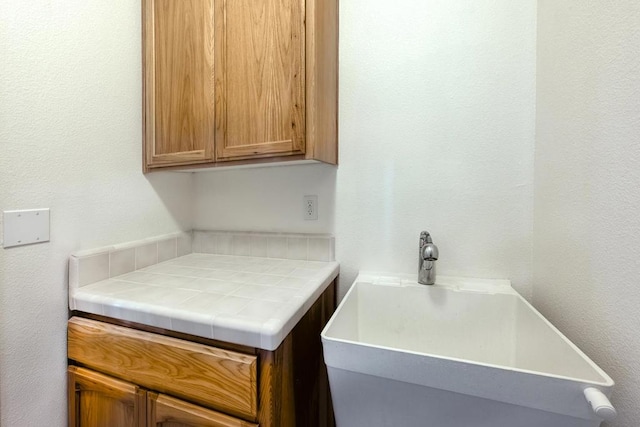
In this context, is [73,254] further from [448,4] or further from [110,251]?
[448,4]

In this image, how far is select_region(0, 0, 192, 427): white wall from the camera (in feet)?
2.58

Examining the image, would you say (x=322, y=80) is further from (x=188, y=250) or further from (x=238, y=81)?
(x=188, y=250)

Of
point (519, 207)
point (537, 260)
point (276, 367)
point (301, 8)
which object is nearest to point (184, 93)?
point (301, 8)

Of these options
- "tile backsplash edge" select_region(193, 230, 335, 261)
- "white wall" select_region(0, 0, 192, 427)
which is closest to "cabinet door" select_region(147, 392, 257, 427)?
"white wall" select_region(0, 0, 192, 427)

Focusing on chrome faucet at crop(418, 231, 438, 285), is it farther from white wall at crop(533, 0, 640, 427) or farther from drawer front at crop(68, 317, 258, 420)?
drawer front at crop(68, 317, 258, 420)

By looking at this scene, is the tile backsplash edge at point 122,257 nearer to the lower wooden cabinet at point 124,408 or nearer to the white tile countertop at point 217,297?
the white tile countertop at point 217,297

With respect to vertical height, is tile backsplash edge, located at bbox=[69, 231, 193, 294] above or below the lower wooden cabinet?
above

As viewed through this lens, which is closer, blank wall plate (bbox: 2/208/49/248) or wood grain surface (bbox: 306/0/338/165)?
blank wall plate (bbox: 2/208/49/248)

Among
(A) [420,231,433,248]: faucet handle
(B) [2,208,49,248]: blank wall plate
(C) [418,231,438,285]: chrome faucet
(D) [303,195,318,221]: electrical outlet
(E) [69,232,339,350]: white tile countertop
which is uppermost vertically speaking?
(D) [303,195,318,221]: electrical outlet

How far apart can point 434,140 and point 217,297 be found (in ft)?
3.32

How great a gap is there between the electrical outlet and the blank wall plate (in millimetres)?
916

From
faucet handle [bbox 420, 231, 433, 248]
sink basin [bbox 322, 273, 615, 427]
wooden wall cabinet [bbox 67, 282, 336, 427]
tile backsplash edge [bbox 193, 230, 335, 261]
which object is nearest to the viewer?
sink basin [bbox 322, 273, 615, 427]

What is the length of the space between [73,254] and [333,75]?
120 centimetres

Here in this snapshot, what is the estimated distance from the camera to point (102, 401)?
841 millimetres
